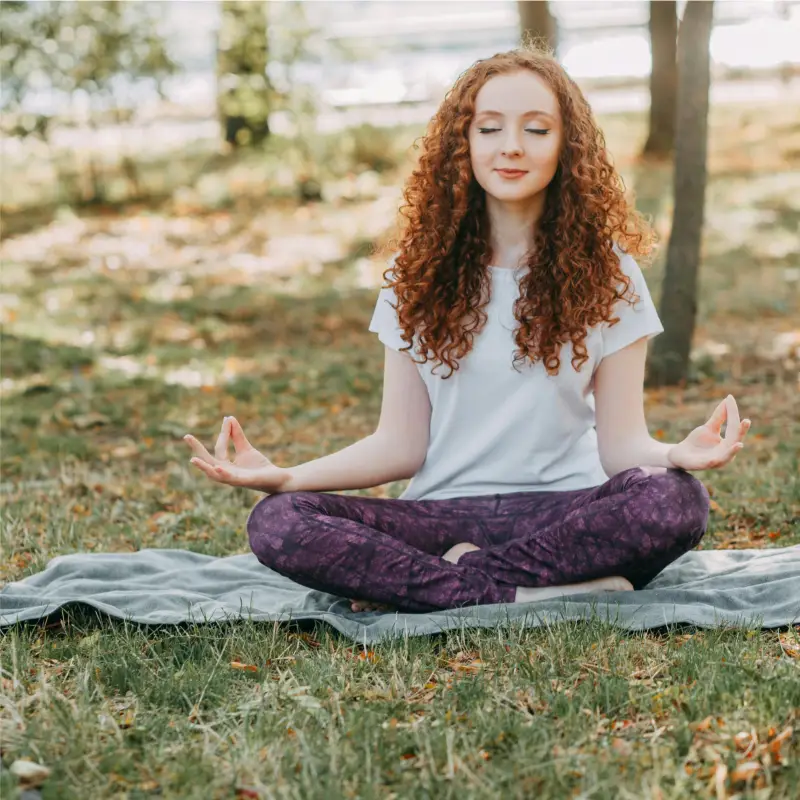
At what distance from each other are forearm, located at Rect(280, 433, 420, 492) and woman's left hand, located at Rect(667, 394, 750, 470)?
856mm

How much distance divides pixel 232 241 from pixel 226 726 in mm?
8962

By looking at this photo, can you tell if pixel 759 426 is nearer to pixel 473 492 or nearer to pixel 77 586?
pixel 473 492

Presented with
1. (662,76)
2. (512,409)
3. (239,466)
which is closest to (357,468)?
(239,466)

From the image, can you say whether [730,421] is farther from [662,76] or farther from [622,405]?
[662,76]

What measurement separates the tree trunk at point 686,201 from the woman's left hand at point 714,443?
3.58 m

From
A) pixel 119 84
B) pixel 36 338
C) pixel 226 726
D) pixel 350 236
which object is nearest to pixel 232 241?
pixel 350 236

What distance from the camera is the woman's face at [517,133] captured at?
10.8 feet

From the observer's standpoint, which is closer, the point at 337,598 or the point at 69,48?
the point at 337,598

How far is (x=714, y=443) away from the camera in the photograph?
Answer: 9.79 feet

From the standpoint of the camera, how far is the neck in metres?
3.47

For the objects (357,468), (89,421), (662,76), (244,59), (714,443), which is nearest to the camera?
(714,443)

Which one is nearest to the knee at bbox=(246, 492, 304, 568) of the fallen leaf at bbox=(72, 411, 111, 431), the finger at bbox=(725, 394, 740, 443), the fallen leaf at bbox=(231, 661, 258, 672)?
the fallen leaf at bbox=(231, 661, 258, 672)

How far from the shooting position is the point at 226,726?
2.48 meters

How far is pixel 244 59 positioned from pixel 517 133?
30.8 feet
